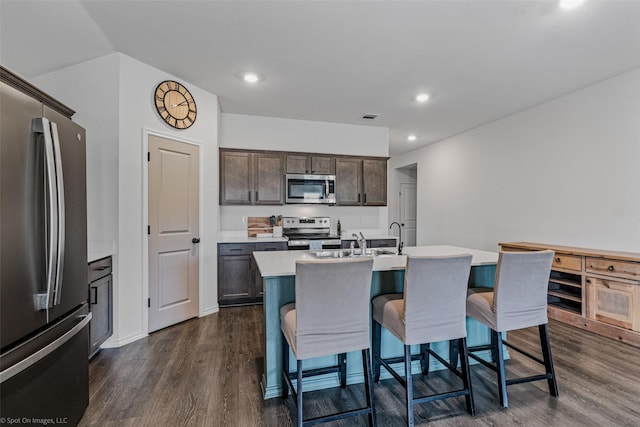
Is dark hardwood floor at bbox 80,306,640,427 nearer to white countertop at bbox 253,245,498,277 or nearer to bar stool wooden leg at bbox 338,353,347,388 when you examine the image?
bar stool wooden leg at bbox 338,353,347,388

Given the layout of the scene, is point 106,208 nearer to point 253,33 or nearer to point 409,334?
point 253,33

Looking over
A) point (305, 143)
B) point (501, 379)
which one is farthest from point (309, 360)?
point (305, 143)

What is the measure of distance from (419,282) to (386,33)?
82.5 inches

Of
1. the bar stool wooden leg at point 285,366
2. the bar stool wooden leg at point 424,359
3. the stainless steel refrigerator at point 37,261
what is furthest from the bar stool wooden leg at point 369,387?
the stainless steel refrigerator at point 37,261

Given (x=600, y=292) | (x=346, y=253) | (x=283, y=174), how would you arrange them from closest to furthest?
(x=346, y=253)
(x=600, y=292)
(x=283, y=174)

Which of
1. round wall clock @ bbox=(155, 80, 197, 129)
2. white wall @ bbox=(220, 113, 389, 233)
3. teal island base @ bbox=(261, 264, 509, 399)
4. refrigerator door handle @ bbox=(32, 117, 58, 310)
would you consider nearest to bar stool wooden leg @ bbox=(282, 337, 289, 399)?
teal island base @ bbox=(261, 264, 509, 399)

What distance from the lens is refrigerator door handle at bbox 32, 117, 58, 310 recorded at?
1.37 metres

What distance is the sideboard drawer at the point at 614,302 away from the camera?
9.53ft

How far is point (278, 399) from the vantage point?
6.89 ft

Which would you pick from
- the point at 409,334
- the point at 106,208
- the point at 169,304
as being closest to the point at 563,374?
the point at 409,334

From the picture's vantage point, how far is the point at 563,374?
238cm

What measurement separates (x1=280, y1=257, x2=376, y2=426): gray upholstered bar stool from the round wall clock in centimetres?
267

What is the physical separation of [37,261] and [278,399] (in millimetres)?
1626

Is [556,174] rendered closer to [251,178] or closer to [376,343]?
[376,343]
